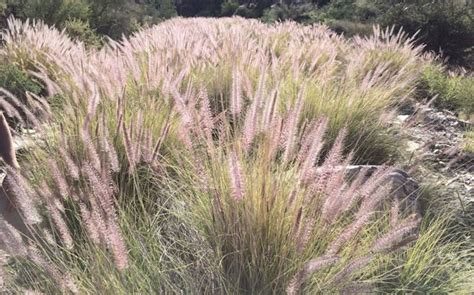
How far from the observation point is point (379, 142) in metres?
4.00

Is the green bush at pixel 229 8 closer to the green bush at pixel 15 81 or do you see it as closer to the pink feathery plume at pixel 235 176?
the green bush at pixel 15 81

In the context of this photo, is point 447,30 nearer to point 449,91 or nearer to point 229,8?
point 449,91

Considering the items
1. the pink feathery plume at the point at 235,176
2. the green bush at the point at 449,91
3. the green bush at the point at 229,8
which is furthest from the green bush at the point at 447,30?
the green bush at the point at 229,8

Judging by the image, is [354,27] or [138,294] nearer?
[138,294]

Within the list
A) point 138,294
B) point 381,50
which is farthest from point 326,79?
point 381,50

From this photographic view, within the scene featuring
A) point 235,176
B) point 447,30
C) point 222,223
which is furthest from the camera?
point 447,30

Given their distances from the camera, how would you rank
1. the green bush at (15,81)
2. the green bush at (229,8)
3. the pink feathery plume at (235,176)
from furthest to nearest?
the green bush at (229,8), the green bush at (15,81), the pink feathery plume at (235,176)

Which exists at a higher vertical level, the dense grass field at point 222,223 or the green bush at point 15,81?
the dense grass field at point 222,223

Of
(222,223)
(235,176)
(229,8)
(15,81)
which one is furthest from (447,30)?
(229,8)

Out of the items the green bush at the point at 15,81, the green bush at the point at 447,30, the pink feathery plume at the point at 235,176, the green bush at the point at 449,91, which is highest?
the pink feathery plume at the point at 235,176

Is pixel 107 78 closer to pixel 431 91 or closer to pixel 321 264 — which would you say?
pixel 321 264

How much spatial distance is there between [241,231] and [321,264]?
43 centimetres

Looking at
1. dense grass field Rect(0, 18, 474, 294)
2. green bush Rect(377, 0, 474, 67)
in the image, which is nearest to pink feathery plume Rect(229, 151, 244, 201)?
dense grass field Rect(0, 18, 474, 294)

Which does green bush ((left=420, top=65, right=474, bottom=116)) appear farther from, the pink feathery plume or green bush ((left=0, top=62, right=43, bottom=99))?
the pink feathery plume
